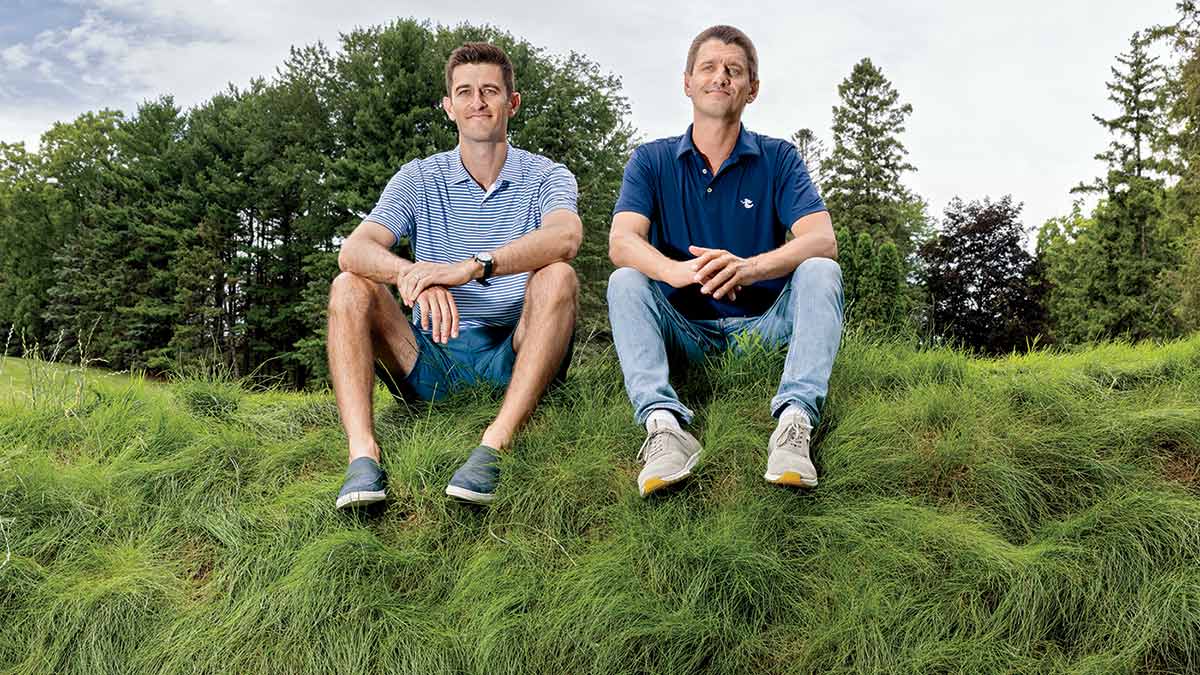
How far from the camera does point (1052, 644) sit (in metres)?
2.69

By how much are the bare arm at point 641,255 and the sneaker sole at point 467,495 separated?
1072 millimetres

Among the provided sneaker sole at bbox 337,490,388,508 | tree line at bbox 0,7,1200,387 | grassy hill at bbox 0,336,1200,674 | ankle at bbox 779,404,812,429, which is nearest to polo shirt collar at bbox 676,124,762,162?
grassy hill at bbox 0,336,1200,674

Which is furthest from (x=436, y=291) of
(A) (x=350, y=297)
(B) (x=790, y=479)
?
(B) (x=790, y=479)

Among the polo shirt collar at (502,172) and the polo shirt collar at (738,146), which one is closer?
the polo shirt collar at (738,146)

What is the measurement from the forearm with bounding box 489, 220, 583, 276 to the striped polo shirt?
279 mm

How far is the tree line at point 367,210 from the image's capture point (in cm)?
1883

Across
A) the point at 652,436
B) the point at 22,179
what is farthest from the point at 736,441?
the point at 22,179

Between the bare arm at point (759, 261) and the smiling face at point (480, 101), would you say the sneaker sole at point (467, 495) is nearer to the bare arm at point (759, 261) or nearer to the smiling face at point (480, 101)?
the bare arm at point (759, 261)

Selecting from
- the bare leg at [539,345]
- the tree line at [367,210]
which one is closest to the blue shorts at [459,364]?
the bare leg at [539,345]

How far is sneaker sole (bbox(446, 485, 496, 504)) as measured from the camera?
3.13m

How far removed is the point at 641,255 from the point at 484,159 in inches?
40.8

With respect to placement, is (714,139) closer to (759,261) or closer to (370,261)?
(759,261)

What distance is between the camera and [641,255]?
3391 millimetres

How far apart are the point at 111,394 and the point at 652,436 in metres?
3.61
